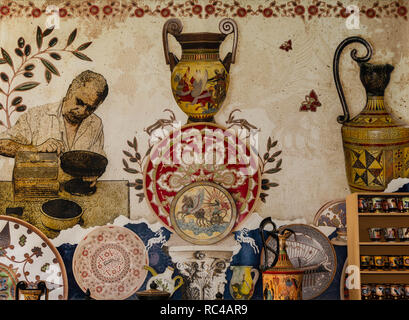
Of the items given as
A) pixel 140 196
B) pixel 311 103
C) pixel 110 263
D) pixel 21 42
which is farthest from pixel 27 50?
pixel 311 103

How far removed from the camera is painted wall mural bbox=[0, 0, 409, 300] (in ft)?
17.3

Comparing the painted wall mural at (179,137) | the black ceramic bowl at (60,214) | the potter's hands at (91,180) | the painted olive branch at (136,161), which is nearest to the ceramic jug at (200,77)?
the painted wall mural at (179,137)

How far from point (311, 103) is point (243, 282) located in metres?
1.36

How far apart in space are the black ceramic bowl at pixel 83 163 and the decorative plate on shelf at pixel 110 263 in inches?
16.0

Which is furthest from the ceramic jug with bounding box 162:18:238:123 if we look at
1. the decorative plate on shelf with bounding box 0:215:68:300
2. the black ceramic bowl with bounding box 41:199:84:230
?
the decorative plate on shelf with bounding box 0:215:68:300

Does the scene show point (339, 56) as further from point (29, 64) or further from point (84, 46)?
point (29, 64)

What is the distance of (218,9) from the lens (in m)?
5.46

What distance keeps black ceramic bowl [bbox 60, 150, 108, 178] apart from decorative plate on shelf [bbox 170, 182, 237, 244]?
22.9 inches

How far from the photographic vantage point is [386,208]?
502cm

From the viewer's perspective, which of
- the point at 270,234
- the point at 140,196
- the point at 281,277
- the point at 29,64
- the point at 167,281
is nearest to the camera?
the point at 281,277

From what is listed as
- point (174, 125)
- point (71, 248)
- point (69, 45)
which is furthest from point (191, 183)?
point (69, 45)

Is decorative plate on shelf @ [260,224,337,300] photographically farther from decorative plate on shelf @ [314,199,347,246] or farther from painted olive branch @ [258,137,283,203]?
painted olive branch @ [258,137,283,203]
